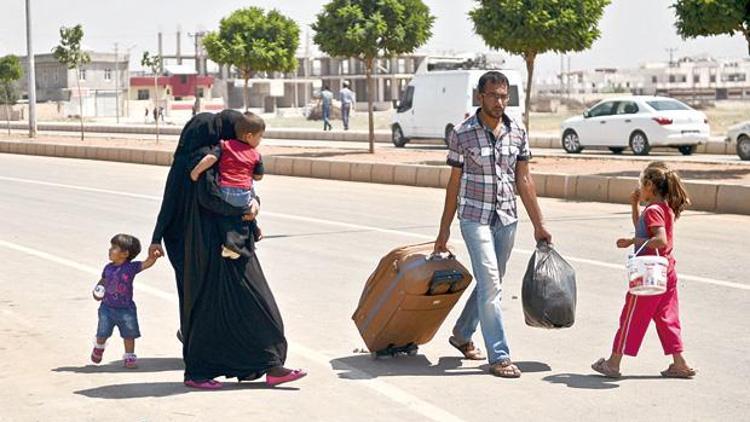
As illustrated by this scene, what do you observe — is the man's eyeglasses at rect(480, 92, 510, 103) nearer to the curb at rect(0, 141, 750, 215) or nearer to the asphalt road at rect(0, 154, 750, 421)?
the asphalt road at rect(0, 154, 750, 421)

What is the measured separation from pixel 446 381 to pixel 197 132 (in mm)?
1906

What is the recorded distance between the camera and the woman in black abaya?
6.86 m

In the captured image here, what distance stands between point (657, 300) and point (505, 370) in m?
0.91

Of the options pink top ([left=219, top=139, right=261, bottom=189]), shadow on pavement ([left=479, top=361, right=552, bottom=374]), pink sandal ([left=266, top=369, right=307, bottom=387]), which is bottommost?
shadow on pavement ([left=479, top=361, right=552, bottom=374])

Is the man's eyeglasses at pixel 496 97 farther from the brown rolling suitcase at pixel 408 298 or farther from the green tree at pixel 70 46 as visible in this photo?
the green tree at pixel 70 46

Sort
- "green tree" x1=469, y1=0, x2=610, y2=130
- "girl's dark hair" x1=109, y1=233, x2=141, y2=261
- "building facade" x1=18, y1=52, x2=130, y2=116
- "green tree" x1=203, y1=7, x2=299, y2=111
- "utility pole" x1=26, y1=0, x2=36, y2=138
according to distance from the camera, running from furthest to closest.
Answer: "building facade" x1=18, y1=52, x2=130, y2=116 < "utility pole" x1=26, y1=0, x2=36, y2=138 < "green tree" x1=203, y1=7, x2=299, y2=111 < "green tree" x1=469, y1=0, x2=610, y2=130 < "girl's dark hair" x1=109, y1=233, x2=141, y2=261

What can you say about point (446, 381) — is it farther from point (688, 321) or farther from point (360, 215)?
point (360, 215)

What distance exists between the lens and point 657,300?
23.5 feet

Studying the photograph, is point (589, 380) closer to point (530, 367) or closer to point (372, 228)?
point (530, 367)

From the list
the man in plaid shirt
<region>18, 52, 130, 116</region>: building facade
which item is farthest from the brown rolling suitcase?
<region>18, 52, 130, 116</region>: building facade

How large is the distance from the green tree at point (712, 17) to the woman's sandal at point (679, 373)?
42.8 ft

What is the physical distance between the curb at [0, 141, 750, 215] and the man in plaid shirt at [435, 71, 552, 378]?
34.6ft

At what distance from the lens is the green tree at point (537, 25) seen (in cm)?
2589

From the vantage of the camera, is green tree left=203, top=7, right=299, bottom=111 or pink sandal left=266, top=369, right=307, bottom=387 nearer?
pink sandal left=266, top=369, right=307, bottom=387
